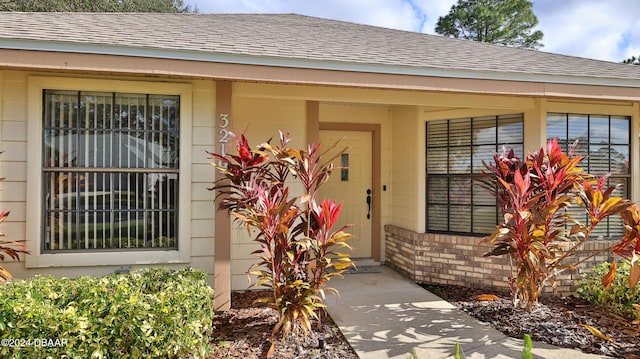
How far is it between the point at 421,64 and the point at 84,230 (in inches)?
151

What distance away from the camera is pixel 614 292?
3896 mm

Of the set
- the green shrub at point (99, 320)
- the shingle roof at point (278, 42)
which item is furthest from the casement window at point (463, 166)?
the green shrub at point (99, 320)

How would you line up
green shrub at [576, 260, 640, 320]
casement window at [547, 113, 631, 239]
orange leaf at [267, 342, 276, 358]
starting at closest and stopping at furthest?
orange leaf at [267, 342, 276, 358] < green shrub at [576, 260, 640, 320] < casement window at [547, 113, 631, 239]

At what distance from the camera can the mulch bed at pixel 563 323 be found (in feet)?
10.4

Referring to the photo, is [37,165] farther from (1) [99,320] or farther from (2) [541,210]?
(2) [541,210]

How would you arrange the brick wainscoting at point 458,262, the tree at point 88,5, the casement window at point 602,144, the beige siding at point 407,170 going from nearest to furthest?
the brick wainscoting at point 458,262, the casement window at point 602,144, the beige siding at point 407,170, the tree at point 88,5

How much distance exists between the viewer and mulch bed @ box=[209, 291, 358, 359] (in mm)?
3000

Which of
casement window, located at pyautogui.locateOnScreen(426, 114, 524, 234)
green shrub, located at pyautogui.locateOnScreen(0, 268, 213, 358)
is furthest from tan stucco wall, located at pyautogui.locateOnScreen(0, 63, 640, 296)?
green shrub, located at pyautogui.locateOnScreen(0, 268, 213, 358)

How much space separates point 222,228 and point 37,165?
1.82 m

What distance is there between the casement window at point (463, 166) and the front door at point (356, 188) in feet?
3.46

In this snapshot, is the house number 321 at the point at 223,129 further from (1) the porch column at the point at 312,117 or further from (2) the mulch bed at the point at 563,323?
(2) the mulch bed at the point at 563,323

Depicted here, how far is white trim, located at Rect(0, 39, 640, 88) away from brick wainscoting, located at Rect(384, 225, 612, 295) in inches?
79.4

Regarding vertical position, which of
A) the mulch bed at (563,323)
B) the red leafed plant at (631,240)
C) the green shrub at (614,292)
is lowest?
the mulch bed at (563,323)

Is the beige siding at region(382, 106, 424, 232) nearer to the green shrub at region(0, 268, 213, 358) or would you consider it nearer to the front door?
the front door
